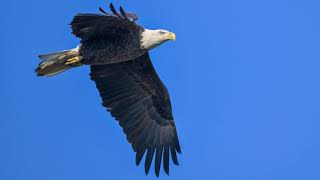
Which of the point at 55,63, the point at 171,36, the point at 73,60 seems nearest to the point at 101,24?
the point at 73,60

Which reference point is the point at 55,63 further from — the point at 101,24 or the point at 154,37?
the point at 154,37

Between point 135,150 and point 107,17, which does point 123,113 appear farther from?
point 107,17

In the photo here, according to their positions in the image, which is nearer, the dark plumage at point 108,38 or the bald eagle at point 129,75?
the dark plumage at point 108,38

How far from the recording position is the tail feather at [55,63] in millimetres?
13039

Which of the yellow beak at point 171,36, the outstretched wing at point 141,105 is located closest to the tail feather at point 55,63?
the outstretched wing at point 141,105

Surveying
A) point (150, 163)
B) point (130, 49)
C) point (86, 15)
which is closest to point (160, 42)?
point (130, 49)

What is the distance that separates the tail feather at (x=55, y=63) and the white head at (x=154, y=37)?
111cm

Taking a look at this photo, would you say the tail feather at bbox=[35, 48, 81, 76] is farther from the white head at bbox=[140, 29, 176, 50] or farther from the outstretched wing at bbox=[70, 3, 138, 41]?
the white head at bbox=[140, 29, 176, 50]

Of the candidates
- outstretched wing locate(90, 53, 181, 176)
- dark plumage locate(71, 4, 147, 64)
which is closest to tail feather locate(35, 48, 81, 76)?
dark plumage locate(71, 4, 147, 64)

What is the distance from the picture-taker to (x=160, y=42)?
1304 cm

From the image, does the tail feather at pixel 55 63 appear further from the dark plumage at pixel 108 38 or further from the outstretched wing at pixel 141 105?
the outstretched wing at pixel 141 105

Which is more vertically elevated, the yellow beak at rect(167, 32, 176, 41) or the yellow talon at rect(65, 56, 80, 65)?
the yellow beak at rect(167, 32, 176, 41)

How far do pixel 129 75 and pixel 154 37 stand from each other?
1.64 m

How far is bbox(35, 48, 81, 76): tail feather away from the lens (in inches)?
513
